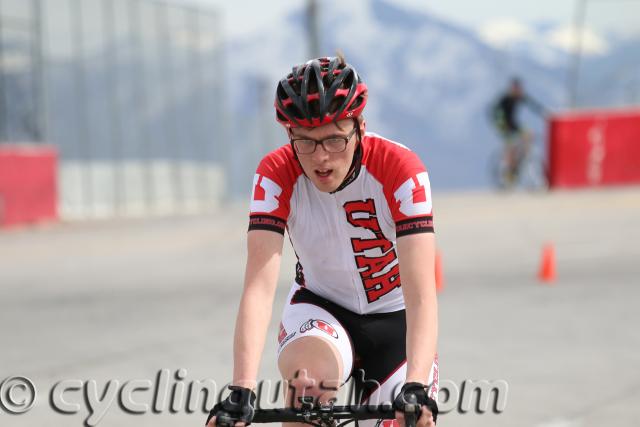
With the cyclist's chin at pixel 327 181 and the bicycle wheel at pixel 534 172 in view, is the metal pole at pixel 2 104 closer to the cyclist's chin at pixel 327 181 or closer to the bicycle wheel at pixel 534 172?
the bicycle wheel at pixel 534 172

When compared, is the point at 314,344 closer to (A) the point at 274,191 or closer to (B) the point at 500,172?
(A) the point at 274,191

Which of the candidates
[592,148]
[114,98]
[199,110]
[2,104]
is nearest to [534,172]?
[592,148]

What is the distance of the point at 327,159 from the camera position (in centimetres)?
341

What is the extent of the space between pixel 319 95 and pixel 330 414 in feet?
3.34

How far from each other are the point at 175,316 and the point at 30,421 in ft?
13.1

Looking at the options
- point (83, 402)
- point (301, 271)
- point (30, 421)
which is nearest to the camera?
point (301, 271)

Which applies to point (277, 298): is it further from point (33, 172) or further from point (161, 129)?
point (161, 129)

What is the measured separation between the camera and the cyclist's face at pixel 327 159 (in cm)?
337

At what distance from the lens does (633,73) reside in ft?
78.8

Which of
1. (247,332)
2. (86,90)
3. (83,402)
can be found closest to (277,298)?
(83,402)

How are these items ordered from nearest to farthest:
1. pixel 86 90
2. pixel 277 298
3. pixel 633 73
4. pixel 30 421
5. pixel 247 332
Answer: pixel 247 332, pixel 30 421, pixel 277 298, pixel 633 73, pixel 86 90

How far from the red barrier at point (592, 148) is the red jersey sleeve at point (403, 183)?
68.1ft

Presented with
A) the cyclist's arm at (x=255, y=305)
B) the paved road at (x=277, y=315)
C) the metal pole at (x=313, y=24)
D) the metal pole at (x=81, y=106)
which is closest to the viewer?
the cyclist's arm at (x=255, y=305)

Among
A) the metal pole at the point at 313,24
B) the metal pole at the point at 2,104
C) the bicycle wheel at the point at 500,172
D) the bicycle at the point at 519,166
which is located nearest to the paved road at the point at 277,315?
the bicycle at the point at 519,166
